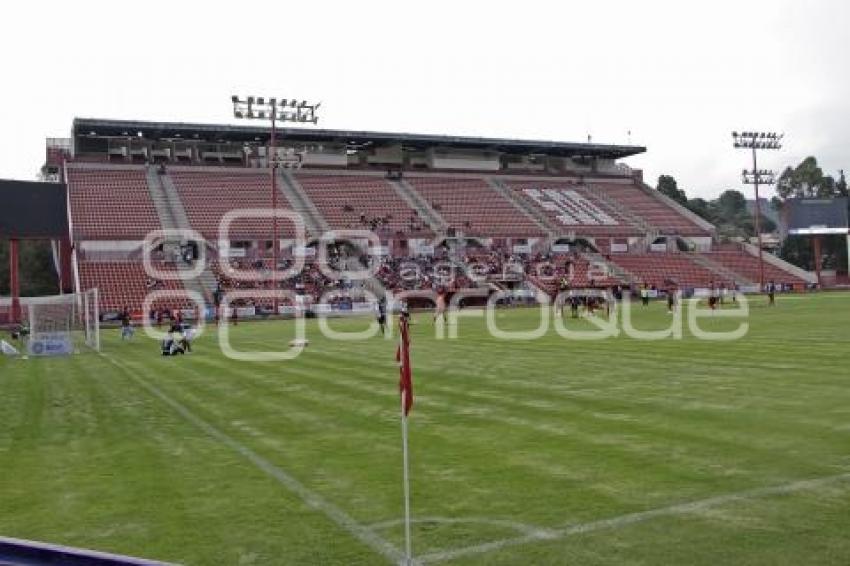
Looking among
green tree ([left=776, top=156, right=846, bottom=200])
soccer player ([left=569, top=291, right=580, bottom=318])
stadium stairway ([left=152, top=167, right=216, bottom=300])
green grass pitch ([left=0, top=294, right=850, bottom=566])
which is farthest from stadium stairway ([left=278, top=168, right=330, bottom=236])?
green tree ([left=776, top=156, right=846, bottom=200])

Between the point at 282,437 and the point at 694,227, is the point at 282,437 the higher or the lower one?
the lower one

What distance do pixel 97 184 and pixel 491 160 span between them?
38862 mm

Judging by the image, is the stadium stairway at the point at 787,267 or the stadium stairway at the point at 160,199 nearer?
the stadium stairway at the point at 160,199

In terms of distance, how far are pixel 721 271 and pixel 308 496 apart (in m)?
74.3

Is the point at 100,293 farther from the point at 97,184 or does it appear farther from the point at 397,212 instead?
the point at 397,212

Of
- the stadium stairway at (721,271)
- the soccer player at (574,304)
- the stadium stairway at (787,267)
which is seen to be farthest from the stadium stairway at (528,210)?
the soccer player at (574,304)

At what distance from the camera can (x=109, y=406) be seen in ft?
51.9

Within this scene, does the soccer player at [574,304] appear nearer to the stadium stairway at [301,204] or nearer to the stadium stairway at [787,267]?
the stadium stairway at [301,204]

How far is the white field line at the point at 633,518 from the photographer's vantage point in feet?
21.3

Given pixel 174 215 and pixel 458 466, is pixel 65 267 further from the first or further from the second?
pixel 458 466

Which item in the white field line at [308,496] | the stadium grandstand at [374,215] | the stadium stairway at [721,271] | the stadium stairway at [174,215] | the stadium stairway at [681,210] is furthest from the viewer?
the stadium stairway at [681,210]

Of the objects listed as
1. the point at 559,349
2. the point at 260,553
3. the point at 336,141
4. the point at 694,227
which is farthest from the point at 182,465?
the point at 694,227

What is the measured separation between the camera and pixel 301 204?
7288cm

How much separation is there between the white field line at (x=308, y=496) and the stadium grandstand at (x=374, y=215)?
45.6 m
